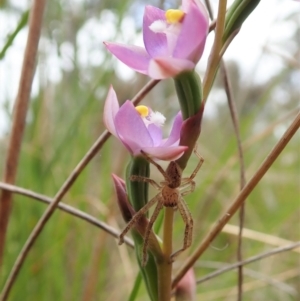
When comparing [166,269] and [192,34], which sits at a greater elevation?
[192,34]

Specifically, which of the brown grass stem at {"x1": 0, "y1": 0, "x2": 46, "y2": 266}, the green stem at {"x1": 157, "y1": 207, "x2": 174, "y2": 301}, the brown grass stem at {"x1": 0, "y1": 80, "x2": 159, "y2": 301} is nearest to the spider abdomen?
the green stem at {"x1": 157, "y1": 207, "x2": 174, "y2": 301}

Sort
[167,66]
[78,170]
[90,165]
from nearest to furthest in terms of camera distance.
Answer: [167,66] → [78,170] → [90,165]

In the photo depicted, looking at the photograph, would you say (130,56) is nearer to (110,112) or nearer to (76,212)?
(110,112)

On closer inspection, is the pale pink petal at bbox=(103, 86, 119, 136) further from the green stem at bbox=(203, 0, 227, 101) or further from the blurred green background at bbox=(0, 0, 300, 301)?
the blurred green background at bbox=(0, 0, 300, 301)

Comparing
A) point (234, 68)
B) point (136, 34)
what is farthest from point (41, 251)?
point (234, 68)

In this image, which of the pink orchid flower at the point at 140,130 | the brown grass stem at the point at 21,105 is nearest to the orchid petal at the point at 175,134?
the pink orchid flower at the point at 140,130

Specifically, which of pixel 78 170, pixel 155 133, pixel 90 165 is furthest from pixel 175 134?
pixel 90 165
